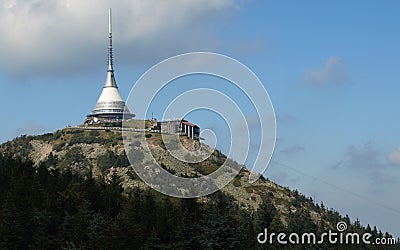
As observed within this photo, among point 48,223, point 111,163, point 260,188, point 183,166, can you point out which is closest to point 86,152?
point 111,163

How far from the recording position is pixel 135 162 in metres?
190

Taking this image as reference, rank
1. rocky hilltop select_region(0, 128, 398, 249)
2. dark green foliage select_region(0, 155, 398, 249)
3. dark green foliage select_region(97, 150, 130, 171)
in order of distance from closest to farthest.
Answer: dark green foliage select_region(0, 155, 398, 249) → rocky hilltop select_region(0, 128, 398, 249) → dark green foliage select_region(97, 150, 130, 171)

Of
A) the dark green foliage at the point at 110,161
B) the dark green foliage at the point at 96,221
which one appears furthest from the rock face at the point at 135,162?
the dark green foliage at the point at 96,221

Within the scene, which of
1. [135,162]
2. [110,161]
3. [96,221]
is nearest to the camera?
[96,221]

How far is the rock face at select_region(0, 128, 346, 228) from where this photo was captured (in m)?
181

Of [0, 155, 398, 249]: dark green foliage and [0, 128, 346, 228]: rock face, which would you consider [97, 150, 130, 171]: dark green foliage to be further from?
[0, 155, 398, 249]: dark green foliage

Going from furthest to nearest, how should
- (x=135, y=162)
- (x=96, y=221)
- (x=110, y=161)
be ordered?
(x=135, y=162), (x=110, y=161), (x=96, y=221)

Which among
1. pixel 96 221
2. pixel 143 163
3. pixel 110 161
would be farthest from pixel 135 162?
pixel 96 221

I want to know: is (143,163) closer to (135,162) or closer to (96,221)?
(135,162)

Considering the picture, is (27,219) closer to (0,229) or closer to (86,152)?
(0,229)

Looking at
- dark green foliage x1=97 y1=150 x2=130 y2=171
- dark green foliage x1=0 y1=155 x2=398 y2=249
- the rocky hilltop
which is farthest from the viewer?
dark green foliage x1=97 y1=150 x2=130 y2=171

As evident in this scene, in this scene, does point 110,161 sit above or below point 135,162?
below

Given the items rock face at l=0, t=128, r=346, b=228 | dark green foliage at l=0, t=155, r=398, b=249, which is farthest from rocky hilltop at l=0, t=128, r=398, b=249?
dark green foliage at l=0, t=155, r=398, b=249

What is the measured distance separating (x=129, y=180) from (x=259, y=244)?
9846 centimetres
